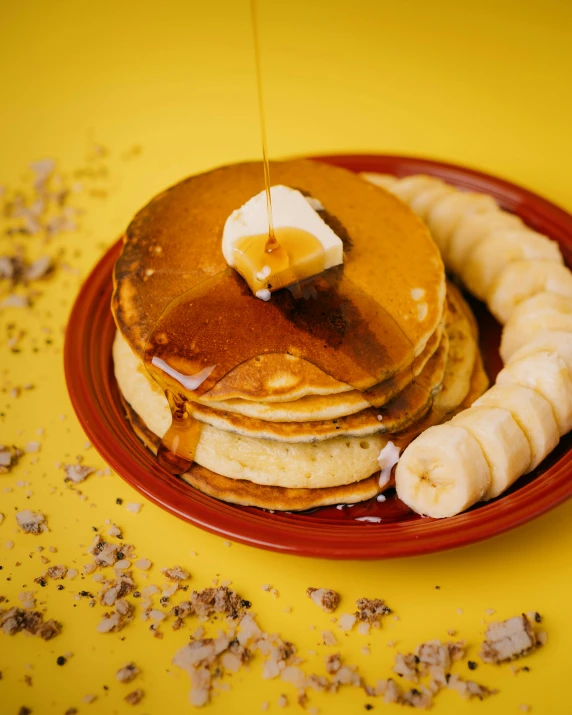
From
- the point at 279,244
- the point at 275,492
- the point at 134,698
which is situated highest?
the point at 279,244

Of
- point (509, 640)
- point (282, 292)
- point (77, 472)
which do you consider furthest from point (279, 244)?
point (509, 640)

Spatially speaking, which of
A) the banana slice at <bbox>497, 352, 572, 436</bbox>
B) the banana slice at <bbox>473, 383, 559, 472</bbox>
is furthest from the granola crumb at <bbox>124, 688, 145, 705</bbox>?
the banana slice at <bbox>497, 352, 572, 436</bbox>

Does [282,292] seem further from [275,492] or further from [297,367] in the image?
[275,492]

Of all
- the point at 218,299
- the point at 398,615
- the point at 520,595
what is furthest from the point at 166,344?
the point at 520,595

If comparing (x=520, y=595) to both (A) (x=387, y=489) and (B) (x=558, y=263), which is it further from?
(B) (x=558, y=263)

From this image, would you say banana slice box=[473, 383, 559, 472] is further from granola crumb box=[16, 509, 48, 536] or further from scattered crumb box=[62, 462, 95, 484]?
granola crumb box=[16, 509, 48, 536]

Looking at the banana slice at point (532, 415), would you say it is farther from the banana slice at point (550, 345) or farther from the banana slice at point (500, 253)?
the banana slice at point (500, 253)

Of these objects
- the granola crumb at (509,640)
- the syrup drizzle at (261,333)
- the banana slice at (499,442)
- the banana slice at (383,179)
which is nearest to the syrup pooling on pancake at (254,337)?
the syrup drizzle at (261,333)
